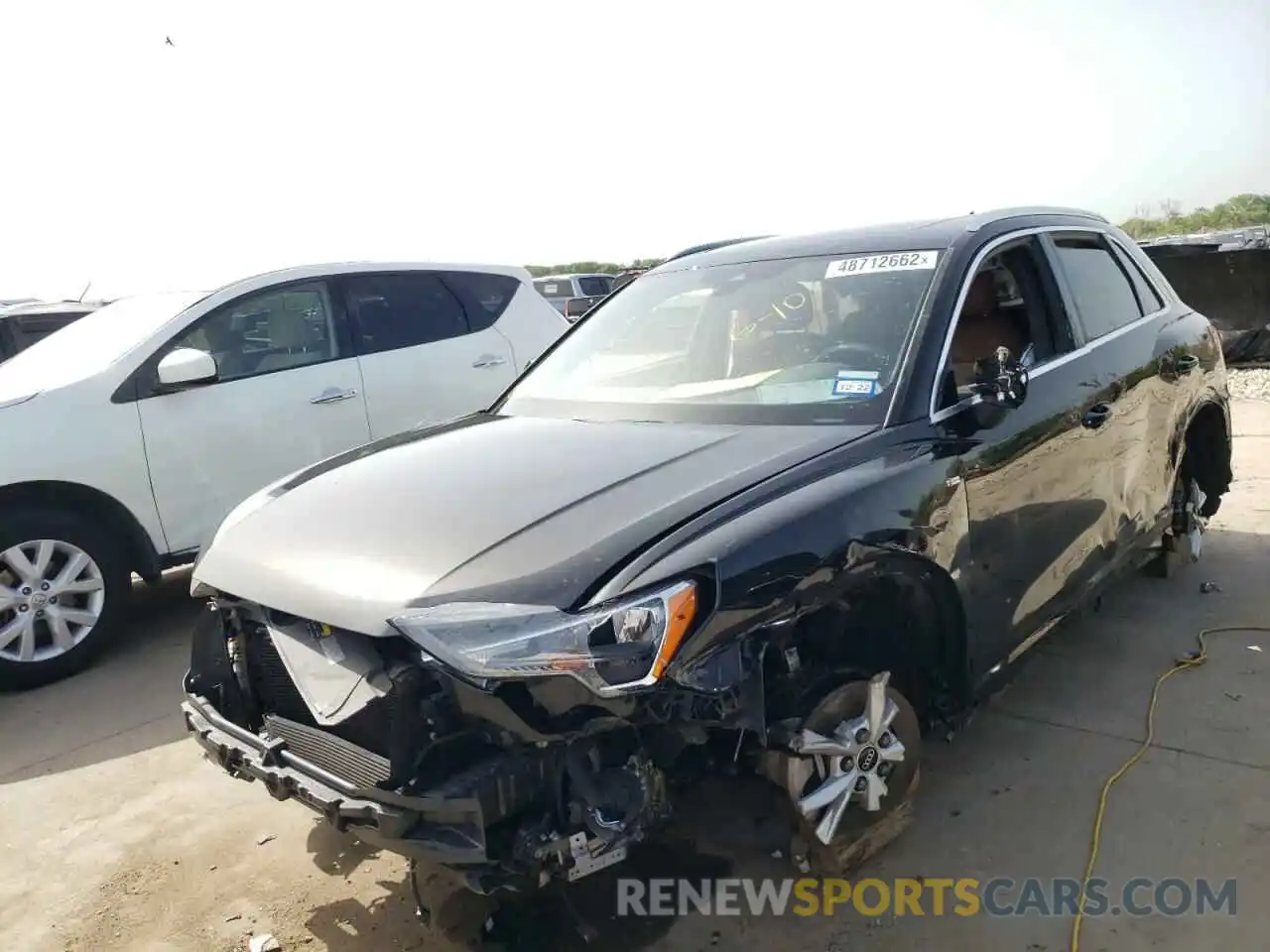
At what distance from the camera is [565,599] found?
7.30 ft

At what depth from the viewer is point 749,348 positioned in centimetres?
353

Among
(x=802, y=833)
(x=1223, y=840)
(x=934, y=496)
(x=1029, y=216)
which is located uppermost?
(x=1029, y=216)

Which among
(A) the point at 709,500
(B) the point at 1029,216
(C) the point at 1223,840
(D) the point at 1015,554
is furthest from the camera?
(B) the point at 1029,216

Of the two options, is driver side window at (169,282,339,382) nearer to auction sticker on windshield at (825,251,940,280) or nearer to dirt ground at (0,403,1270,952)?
dirt ground at (0,403,1270,952)

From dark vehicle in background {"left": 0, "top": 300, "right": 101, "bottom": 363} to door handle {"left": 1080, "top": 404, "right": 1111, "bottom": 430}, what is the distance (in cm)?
864

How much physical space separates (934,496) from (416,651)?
1.48 m

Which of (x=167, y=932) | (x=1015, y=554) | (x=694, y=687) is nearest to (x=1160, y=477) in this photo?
(x=1015, y=554)

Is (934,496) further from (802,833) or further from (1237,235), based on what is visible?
(1237,235)

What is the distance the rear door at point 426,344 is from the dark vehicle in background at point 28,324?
452 cm

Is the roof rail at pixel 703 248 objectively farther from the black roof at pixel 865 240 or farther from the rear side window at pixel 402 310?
the rear side window at pixel 402 310

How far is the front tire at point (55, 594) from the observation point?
4.68 metres

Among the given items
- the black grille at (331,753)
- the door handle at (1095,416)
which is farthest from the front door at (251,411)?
the door handle at (1095,416)

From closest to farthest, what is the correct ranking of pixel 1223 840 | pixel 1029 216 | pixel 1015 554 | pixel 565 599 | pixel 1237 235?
pixel 565 599, pixel 1223 840, pixel 1015 554, pixel 1029 216, pixel 1237 235

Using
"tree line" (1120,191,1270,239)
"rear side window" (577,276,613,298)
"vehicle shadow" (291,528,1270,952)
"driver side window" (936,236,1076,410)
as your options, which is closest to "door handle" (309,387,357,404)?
"vehicle shadow" (291,528,1270,952)
